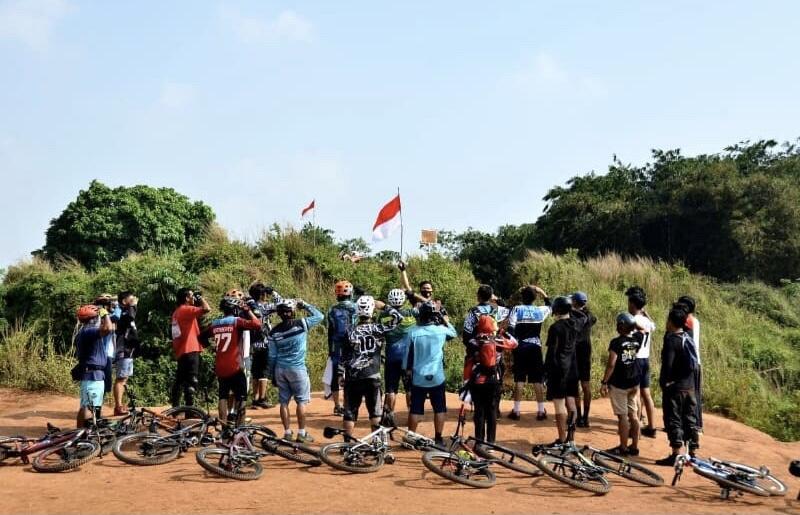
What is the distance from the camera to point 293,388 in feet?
31.5

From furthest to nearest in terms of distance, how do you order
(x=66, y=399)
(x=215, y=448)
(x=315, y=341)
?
(x=315, y=341) → (x=66, y=399) → (x=215, y=448)

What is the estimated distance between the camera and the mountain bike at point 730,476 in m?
8.24

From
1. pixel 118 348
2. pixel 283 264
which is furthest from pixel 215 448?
pixel 283 264

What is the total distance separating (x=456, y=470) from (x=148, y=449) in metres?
3.59

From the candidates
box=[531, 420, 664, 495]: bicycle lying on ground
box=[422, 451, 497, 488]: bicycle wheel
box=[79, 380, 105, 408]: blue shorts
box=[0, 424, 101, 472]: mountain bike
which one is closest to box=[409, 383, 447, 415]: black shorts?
box=[422, 451, 497, 488]: bicycle wheel

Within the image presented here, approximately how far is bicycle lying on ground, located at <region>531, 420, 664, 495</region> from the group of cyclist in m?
0.65

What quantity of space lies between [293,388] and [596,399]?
679 cm

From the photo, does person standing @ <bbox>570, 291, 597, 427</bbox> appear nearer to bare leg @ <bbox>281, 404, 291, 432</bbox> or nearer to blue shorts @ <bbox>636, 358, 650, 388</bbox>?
blue shorts @ <bbox>636, 358, 650, 388</bbox>

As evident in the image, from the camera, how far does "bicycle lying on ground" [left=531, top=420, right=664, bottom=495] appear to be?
830 centimetres

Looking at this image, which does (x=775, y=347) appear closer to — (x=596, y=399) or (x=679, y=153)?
(x=596, y=399)

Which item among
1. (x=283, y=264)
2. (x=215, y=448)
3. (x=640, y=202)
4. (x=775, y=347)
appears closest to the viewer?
(x=215, y=448)

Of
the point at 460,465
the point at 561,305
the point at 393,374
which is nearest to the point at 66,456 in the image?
the point at 393,374

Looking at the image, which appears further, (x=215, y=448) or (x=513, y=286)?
(x=513, y=286)

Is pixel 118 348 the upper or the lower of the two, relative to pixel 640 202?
lower
